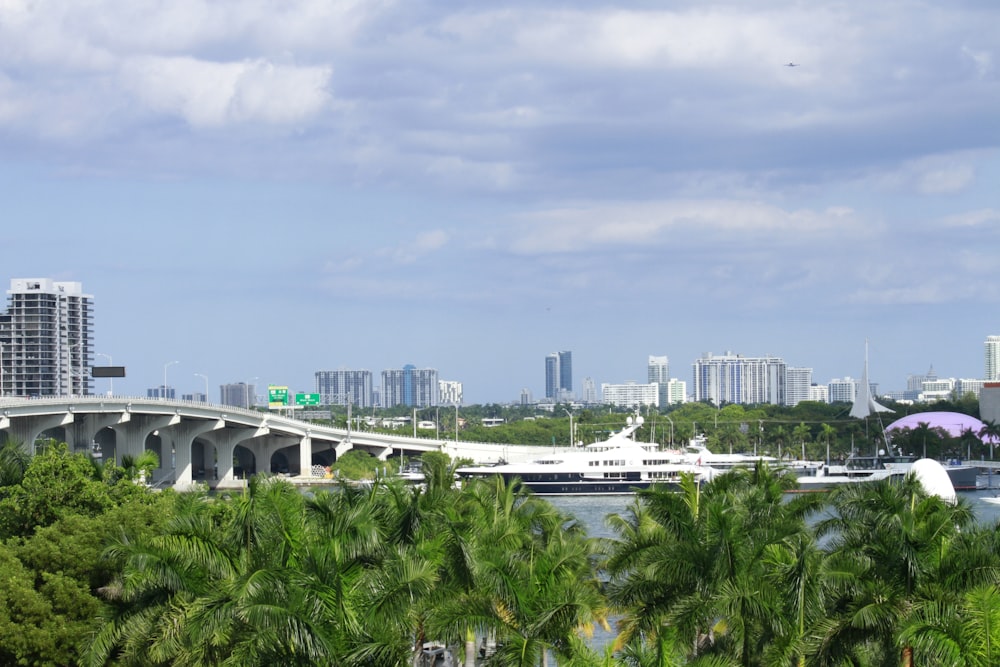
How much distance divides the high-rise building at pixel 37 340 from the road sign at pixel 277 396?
3126 cm

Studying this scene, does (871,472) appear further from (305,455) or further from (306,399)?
(306,399)

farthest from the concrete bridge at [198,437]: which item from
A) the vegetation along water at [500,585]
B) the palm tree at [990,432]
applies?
the vegetation along water at [500,585]

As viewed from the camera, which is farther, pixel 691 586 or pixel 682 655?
pixel 691 586

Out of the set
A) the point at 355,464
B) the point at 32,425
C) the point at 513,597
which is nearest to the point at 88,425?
the point at 32,425

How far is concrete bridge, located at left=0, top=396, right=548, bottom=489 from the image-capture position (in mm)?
106625

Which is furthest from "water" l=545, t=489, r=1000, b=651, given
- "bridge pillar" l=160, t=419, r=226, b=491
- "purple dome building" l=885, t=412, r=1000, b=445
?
"purple dome building" l=885, t=412, r=1000, b=445

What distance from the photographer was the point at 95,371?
147m

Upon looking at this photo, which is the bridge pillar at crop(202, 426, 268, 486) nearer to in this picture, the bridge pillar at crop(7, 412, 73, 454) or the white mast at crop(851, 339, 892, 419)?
the bridge pillar at crop(7, 412, 73, 454)

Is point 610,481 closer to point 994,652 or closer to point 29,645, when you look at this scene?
point 29,645

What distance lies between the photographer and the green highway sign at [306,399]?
170 metres

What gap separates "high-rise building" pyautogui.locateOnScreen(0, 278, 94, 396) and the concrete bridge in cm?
3858

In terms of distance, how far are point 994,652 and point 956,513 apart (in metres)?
8.90

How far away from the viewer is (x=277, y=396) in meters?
166

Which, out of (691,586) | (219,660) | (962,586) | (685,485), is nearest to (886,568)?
(962,586)
